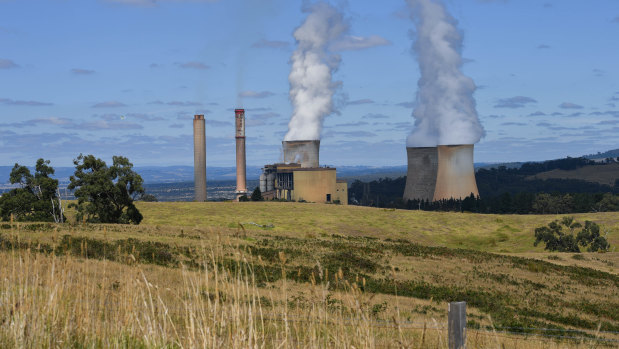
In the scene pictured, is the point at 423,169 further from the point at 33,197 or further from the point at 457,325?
the point at 457,325

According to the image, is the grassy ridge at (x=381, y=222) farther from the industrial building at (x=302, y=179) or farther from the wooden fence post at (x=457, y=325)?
the wooden fence post at (x=457, y=325)

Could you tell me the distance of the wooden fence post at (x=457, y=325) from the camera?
669 cm

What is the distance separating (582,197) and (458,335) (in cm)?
10231

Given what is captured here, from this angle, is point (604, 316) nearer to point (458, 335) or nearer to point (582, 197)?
point (458, 335)

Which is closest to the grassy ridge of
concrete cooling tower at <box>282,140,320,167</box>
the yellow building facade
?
the yellow building facade

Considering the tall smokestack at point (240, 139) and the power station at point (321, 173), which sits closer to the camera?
the power station at point (321, 173)

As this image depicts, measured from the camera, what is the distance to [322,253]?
102 feet

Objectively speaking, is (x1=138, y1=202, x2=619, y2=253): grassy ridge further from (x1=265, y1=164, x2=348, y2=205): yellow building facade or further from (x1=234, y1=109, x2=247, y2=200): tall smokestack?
(x1=234, y1=109, x2=247, y2=200): tall smokestack

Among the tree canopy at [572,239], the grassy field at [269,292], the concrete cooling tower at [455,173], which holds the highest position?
the concrete cooling tower at [455,173]

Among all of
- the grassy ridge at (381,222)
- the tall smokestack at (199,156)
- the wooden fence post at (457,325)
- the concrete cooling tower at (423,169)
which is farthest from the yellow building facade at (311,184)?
the wooden fence post at (457,325)

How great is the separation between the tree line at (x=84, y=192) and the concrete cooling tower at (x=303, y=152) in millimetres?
76723

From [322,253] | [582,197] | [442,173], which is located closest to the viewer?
[322,253]

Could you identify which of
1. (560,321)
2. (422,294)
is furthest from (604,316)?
(422,294)

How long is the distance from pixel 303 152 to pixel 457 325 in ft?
393
